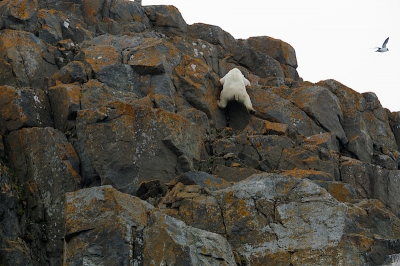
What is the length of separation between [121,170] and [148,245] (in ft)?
16.4

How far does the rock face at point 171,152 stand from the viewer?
14.8 meters

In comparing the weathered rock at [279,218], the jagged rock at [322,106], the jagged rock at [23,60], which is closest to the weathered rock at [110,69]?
the jagged rock at [23,60]

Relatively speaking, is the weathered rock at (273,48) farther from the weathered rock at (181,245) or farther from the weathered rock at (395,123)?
the weathered rock at (181,245)

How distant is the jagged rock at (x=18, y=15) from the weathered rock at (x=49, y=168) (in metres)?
6.53

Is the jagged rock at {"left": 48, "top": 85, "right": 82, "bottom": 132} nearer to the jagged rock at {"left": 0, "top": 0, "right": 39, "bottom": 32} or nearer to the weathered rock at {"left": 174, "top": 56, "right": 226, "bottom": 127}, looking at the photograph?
the weathered rock at {"left": 174, "top": 56, "right": 226, "bottom": 127}

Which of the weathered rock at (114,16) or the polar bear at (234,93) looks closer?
the polar bear at (234,93)

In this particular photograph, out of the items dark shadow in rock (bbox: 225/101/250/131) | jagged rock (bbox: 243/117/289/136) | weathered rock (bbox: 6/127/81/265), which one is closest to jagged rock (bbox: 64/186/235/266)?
weathered rock (bbox: 6/127/81/265)

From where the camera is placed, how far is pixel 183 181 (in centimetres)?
1748

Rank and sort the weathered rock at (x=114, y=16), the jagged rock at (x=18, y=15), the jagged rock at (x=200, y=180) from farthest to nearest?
the weathered rock at (x=114, y=16) < the jagged rock at (x=18, y=15) < the jagged rock at (x=200, y=180)

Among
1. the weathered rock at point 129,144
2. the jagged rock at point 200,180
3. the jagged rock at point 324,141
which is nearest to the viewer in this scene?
the jagged rock at point 200,180

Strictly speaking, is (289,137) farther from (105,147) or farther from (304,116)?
(105,147)

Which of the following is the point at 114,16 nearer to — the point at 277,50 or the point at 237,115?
the point at 277,50

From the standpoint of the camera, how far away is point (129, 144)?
19047 mm

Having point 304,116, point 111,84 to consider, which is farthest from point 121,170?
point 304,116
